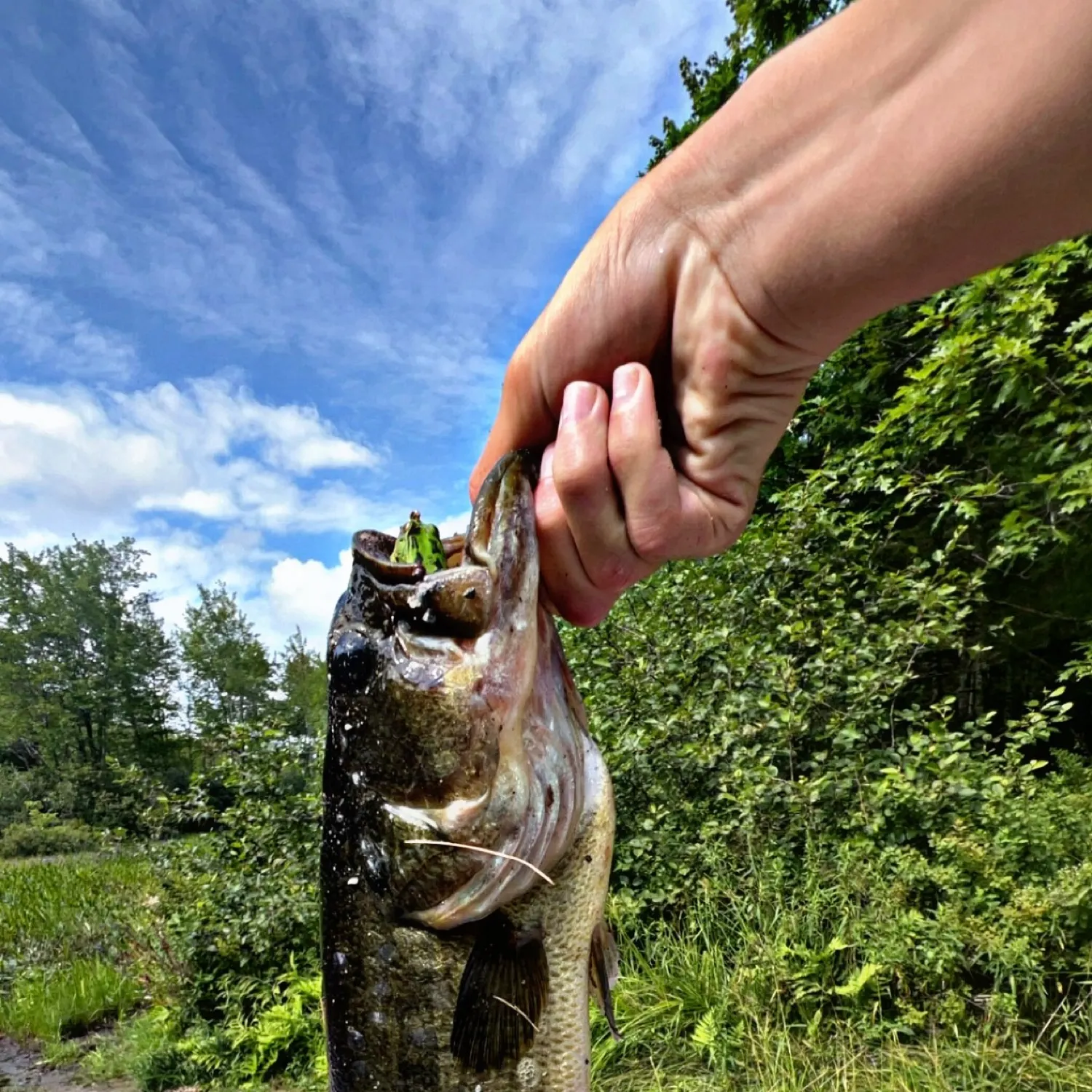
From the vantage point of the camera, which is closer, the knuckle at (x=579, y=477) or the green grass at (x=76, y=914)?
the knuckle at (x=579, y=477)

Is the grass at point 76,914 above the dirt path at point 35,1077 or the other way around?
above

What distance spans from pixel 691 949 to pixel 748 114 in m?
4.68

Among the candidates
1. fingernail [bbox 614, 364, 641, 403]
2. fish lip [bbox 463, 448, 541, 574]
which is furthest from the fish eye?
fingernail [bbox 614, 364, 641, 403]

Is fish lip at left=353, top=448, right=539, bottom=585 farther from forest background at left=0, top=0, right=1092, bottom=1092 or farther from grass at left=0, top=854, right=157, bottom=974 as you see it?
grass at left=0, top=854, right=157, bottom=974

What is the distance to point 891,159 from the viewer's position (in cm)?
117

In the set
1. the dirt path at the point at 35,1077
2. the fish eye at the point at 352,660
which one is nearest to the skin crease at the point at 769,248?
the fish eye at the point at 352,660

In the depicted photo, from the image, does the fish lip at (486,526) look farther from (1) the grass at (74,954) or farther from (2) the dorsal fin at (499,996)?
(1) the grass at (74,954)

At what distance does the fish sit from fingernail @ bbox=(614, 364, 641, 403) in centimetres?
30

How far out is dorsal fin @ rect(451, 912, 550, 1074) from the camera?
1753 millimetres

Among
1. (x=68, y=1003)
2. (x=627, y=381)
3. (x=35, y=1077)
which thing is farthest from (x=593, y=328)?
(x=68, y=1003)

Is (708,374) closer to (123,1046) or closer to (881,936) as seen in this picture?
(881,936)

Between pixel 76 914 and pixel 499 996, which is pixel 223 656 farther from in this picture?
pixel 499 996

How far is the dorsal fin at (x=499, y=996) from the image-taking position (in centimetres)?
175

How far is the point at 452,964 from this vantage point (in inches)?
68.8
